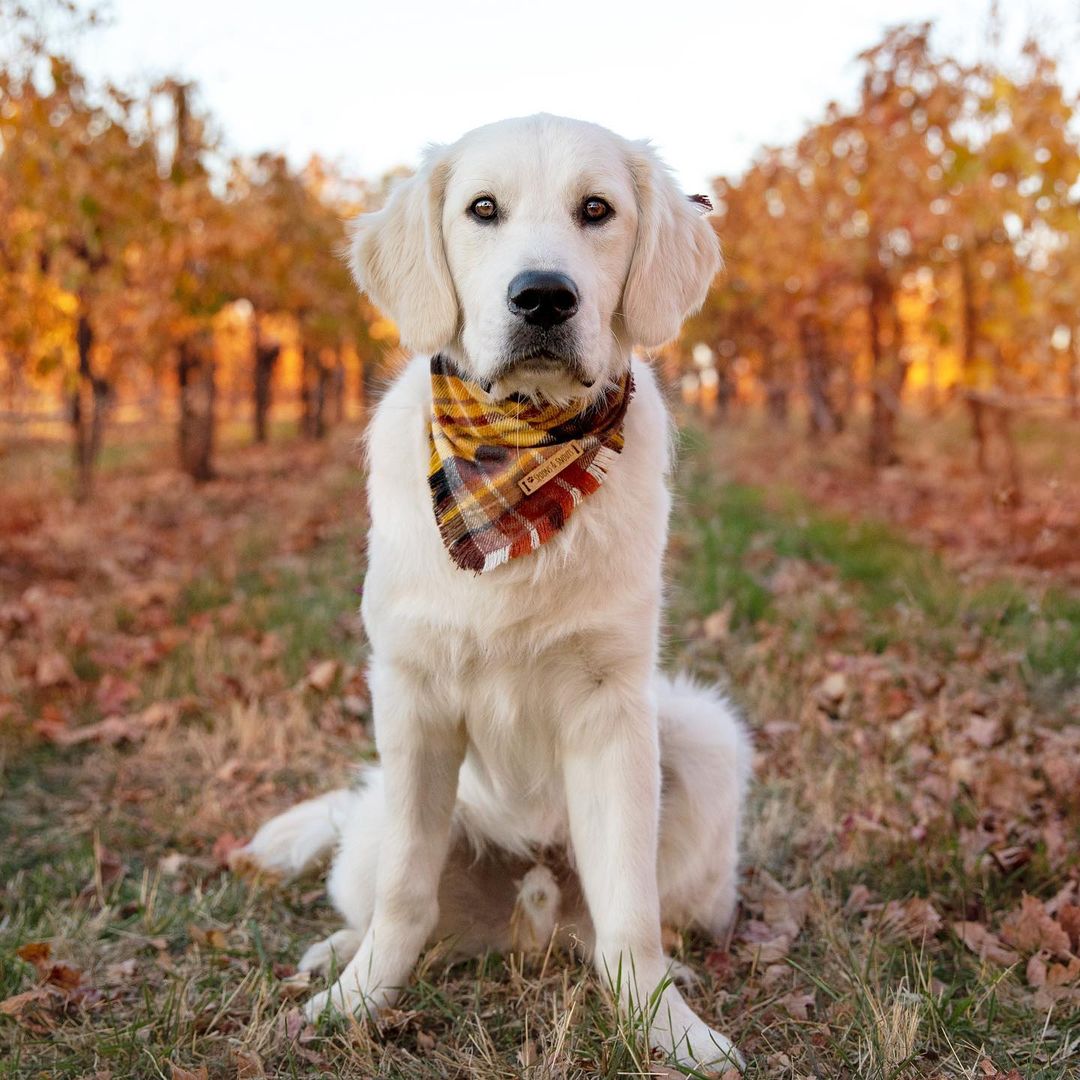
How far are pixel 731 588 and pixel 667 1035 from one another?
12.1 ft

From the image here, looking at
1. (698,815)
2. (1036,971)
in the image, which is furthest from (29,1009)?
(1036,971)

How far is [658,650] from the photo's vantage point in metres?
2.30

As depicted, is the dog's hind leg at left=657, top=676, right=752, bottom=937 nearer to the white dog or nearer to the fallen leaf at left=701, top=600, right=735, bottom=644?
the white dog

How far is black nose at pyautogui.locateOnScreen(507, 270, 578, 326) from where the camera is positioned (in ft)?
6.56

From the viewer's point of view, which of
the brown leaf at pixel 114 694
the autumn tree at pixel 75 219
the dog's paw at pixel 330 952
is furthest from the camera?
the autumn tree at pixel 75 219

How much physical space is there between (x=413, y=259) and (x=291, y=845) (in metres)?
1.62

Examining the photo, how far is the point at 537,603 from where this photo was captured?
84.9 inches

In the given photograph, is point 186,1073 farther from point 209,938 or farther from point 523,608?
point 523,608

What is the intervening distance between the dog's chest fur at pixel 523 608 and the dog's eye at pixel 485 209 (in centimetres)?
44

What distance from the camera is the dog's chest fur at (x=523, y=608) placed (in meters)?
2.15

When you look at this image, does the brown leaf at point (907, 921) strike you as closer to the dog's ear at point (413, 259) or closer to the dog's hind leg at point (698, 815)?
the dog's hind leg at point (698, 815)

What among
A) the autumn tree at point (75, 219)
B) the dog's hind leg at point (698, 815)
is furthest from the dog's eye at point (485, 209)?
the autumn tree at point (75, 219)

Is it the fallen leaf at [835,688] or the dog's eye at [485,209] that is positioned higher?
the dog's eye at [485,209]

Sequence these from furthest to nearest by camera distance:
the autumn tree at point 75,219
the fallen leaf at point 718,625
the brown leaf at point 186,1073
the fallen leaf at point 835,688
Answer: the autumn tree at point 75,219 < the fallen leaf at point 718,625 < the fallen leaf at point 835,688 < the brown leaf at point 186,1073
